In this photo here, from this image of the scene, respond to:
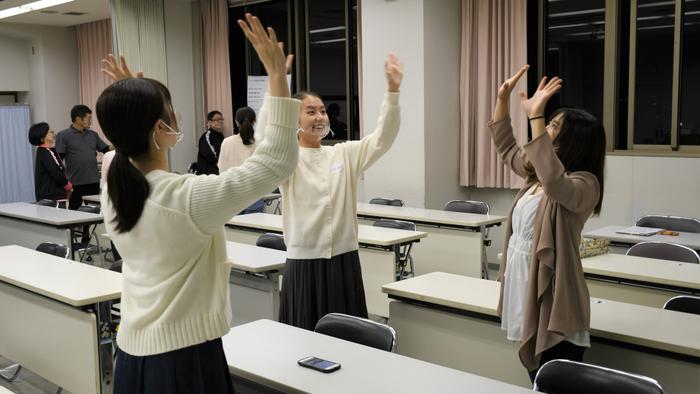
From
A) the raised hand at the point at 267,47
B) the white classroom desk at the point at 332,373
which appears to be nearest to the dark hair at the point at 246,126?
the white classroom desk at the point at 332,373

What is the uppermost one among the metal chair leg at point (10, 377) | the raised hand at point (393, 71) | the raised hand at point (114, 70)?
the raised hand at point (393, 71)

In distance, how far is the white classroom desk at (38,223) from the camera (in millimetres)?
6176

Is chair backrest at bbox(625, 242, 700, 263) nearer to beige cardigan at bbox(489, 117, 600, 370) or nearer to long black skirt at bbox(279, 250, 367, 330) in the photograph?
beige cardigan at bbox(489, 117, 600, 370)

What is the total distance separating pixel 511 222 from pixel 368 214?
11.8ft

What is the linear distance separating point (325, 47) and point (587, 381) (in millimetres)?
7402

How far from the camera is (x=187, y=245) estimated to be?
1.52 m

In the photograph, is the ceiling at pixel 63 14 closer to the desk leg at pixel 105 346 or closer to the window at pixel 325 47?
the window at pixel 325 47

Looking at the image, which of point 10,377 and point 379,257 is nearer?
point 10,377

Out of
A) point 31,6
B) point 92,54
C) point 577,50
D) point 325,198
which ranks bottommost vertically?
point 325,198

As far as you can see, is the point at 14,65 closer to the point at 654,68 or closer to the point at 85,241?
the point at 85,241

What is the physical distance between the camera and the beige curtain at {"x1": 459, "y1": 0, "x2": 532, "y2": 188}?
6789 mm

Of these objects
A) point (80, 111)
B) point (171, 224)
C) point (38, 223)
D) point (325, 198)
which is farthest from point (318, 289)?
point (80, 111)

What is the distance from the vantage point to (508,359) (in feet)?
9.43

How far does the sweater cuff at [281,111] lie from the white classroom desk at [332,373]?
0.90 meters
